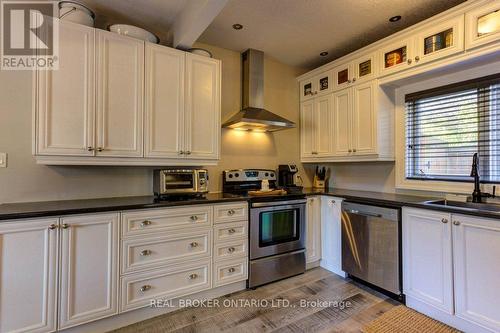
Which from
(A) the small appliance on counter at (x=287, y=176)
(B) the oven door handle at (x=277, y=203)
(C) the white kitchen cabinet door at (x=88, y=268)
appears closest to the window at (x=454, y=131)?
(B) the oven door handle at (x=277, y=203)

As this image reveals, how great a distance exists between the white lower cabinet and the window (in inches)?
28.0

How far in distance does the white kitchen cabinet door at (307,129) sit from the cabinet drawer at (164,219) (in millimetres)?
1852

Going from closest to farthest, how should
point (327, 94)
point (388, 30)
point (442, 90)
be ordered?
1. point (442, 90)
2. point (388, 30)
3. point (327, 94)

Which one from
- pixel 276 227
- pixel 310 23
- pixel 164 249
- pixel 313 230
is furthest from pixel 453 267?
pixel 310 23

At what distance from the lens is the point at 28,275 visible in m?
1.65

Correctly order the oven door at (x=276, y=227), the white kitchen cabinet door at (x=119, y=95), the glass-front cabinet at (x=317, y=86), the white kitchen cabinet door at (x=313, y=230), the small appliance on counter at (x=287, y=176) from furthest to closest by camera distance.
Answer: the small appliance on counter at (x=287, y=176), the glass-front cabinet at (x=317, y=86), the white kitchen cabinet door at (x=313, y=230), the oven door at (x=276, y=227), the white kitchen cabinet door at (x=119, y=95)

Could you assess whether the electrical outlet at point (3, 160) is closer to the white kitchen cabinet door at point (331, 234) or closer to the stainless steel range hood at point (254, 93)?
the stainless steel range hood at point (254, 93)

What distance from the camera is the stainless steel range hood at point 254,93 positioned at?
3.01 meters

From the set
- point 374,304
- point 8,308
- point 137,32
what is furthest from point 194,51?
point 374,304

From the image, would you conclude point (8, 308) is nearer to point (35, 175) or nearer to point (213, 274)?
point (35, 175)

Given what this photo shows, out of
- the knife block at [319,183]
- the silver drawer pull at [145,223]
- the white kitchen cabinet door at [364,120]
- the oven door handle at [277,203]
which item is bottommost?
the silver drawer pull at [145,223]

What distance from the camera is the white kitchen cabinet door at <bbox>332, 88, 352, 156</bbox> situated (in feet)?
9.90

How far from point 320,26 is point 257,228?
221 centimetres

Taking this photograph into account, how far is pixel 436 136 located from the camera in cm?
259
